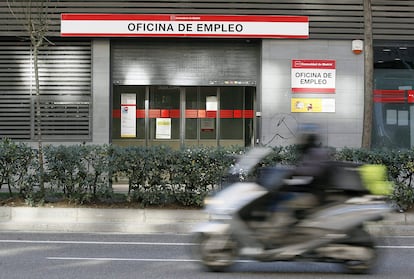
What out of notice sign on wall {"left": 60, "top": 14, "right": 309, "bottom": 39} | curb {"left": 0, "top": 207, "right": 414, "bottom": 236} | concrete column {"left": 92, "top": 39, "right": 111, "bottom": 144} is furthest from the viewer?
concrete column {"left": 92, "top": 39, "right": 111, "bottom": 144}

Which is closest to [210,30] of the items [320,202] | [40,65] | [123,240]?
[40,65]

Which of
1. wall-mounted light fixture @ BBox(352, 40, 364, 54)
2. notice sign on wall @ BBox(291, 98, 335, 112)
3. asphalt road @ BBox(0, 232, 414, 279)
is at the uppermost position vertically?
wall-mounted light fixture @ BBox(352, 40, 364, 54)

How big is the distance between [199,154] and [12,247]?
4.25m

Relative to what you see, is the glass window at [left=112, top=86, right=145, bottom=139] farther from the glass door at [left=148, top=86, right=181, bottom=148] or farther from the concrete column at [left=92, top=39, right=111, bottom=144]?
the concrete column at [left=92, top=39, right=111, bottom=144]

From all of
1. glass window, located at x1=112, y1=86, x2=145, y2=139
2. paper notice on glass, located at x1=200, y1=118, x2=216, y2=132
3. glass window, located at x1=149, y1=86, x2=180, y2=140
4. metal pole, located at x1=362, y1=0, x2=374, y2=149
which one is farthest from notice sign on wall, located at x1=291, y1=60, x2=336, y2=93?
glass window, located at x1=112, y1=86, x2=145, y2=139

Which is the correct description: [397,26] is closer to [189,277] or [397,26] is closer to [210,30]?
[210,30]

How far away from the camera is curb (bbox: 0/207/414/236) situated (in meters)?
11.3

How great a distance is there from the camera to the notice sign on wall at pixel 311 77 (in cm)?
1712

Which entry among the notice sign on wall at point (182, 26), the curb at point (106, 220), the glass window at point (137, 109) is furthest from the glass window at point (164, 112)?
the curb at point (106, 220)

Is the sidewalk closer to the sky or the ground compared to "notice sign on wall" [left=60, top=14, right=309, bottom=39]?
closer to the ground

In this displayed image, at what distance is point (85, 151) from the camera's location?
39.5ft

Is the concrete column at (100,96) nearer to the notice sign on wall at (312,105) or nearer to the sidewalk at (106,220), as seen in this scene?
the notice sign on wall at (312,105)

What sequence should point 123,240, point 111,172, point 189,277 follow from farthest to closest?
point 111,172 < point 123,240 < point 189,277

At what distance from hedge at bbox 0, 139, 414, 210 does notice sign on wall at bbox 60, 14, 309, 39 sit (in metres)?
5.76
